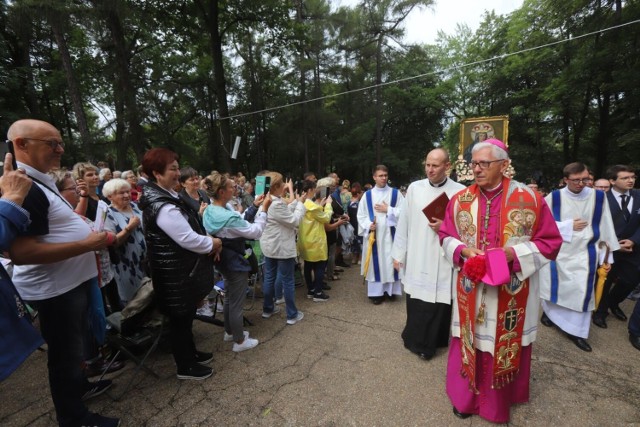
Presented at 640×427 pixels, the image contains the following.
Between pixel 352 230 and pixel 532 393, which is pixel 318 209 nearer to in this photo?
pixel 352 230

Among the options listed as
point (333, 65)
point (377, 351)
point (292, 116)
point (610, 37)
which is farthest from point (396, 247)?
point (333, 65)

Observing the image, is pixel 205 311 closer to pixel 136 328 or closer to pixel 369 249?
pixel 136 328

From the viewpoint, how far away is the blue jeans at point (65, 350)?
6.63 ft

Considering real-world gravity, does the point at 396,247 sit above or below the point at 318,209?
below

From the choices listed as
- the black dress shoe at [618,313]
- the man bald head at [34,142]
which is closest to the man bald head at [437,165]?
the man bald head at [34,142]

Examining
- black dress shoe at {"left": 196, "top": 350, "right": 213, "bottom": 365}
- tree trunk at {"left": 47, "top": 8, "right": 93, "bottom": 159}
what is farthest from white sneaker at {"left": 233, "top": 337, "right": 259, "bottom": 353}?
tree trunk at {"left": 47, "top": 8, "right": 93, "bottom": 159}

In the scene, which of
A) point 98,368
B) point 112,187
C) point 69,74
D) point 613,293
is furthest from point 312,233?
point 69,74

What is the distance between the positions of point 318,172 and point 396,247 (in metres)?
20.3

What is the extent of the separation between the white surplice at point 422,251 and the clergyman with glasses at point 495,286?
0.69 metres

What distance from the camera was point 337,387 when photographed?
108 inches

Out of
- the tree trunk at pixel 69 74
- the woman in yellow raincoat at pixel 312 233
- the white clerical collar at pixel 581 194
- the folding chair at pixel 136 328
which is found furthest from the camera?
the tree trunk at pixel 69 74

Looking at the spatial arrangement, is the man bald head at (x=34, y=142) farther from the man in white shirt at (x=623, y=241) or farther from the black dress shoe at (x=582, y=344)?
the man in white shirt at (x=623, y=241)

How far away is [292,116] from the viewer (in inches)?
844

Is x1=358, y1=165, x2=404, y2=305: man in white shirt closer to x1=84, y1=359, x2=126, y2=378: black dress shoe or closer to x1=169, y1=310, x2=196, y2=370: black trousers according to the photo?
x1=169, y1=310, x2=196, y2=370: black trousers
